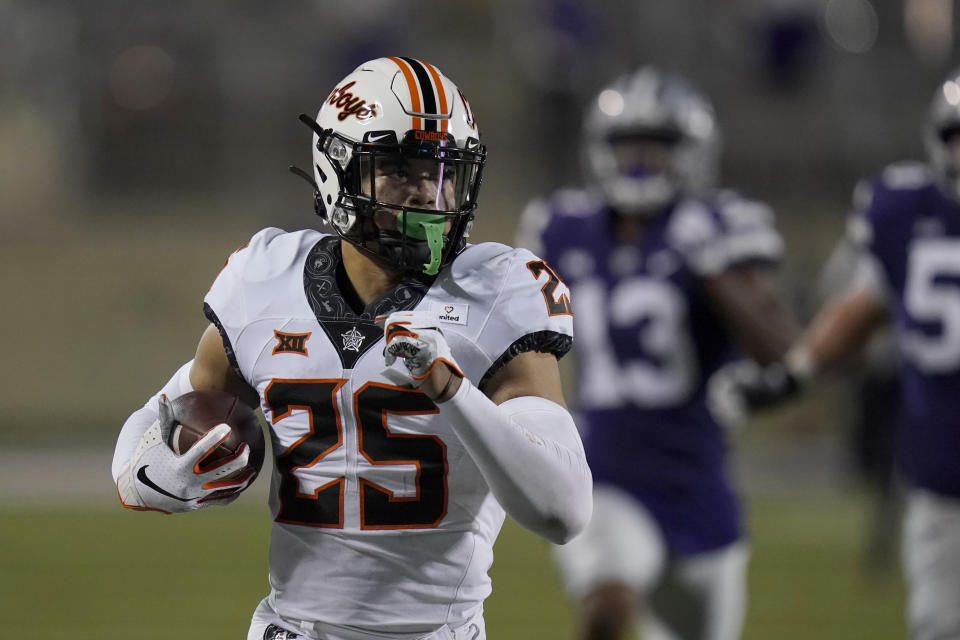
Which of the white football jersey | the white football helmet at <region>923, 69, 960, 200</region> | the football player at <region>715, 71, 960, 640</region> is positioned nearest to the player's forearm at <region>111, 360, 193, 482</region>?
the white football jersey

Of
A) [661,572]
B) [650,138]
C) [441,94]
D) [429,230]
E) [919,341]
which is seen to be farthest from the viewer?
[650,138]

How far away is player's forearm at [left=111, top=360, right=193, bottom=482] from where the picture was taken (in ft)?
7.89

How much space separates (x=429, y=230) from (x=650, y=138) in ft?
7.18

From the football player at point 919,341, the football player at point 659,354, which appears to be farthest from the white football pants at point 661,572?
the football player at point 919,341

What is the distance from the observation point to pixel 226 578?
6.88 metres

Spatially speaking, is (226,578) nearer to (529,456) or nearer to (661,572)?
(661,572)

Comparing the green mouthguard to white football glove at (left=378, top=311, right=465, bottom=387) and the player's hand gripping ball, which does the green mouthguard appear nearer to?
white football glove at (left=378, top=311, right=465, bottom=387)

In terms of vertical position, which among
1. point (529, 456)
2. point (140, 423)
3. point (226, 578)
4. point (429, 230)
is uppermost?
point (429, 230)

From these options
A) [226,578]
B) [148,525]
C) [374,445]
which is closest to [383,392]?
[374,445]

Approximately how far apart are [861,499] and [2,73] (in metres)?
8.26

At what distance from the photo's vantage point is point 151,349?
11.8 m

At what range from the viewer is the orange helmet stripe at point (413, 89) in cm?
236

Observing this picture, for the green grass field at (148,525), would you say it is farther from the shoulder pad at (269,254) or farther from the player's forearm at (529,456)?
the player's forearm at (529,456)

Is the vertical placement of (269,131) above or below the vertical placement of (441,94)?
below
